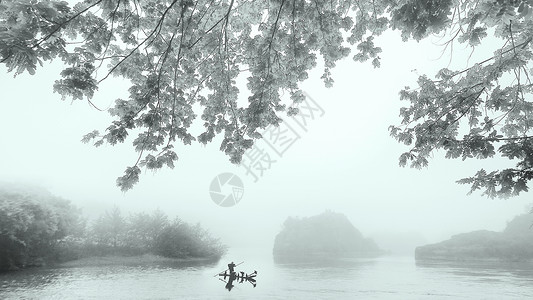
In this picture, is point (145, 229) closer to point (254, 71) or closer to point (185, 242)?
point (185, 242)

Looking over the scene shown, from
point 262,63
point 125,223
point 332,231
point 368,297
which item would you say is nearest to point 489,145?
point 262,63

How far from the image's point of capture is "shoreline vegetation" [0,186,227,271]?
33531 millimetres

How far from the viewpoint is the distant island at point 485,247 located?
8157 centimetres

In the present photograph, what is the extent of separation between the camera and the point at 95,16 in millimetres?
5840

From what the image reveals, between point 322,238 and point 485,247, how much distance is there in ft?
283

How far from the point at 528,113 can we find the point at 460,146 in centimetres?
287

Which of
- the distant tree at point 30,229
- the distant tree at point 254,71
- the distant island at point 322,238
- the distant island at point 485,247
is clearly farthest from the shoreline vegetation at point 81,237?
the distant island at point 322,238

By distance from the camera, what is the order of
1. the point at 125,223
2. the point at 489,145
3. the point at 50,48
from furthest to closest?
1. the point at 125,223
2. the point at 489,145
3. the point at 50,48

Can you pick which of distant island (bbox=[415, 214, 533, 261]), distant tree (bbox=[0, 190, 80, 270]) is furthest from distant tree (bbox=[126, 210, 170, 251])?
distant island (bbox=[415, 214, 533, 261])

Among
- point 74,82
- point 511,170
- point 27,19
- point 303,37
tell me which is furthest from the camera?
point 303,37

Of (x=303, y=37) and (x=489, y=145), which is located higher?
(x=303, y=37)

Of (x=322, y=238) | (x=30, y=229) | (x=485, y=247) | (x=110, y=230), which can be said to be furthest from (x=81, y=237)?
(x=322, y=238)

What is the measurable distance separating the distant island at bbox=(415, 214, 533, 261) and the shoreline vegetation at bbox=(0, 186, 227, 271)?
72394 millimetres

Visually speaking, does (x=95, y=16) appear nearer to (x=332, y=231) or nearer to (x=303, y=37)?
(x=303, y=37)
